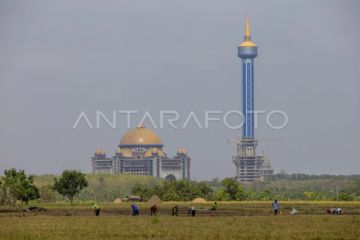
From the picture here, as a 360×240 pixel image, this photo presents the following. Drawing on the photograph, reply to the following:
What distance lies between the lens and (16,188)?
474 ft

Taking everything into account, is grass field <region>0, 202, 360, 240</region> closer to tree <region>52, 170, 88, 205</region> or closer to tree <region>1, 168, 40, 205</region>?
tree <region>1, 168, 40, 205</region>

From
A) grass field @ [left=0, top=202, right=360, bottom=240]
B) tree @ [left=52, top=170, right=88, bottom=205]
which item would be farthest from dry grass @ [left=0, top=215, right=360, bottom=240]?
tree @ [left=52, top=170, right=88, bottom=205]

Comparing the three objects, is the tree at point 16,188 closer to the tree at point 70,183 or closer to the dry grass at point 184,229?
the tree at point 70,183

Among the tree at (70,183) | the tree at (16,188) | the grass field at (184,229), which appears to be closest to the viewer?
the grass field at (184,229)

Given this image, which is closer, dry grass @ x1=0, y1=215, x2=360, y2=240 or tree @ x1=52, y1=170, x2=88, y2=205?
dry grass @ x1=0, y1=215, x2=360, y2=240

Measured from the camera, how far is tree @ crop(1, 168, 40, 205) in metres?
144

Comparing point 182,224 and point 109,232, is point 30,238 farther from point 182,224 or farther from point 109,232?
point 182,224

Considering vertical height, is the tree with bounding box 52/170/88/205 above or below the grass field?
above

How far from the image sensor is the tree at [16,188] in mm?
144375

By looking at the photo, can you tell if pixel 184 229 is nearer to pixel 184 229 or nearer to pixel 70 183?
pixel 184 229

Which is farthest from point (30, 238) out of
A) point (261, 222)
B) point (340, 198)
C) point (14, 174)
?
point (340, 198)

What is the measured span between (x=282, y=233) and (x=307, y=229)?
4005 mm

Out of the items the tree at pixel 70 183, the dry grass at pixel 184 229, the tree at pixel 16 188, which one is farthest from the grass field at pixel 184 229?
the tree at pixel 70 183

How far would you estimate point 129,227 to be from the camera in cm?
7194
